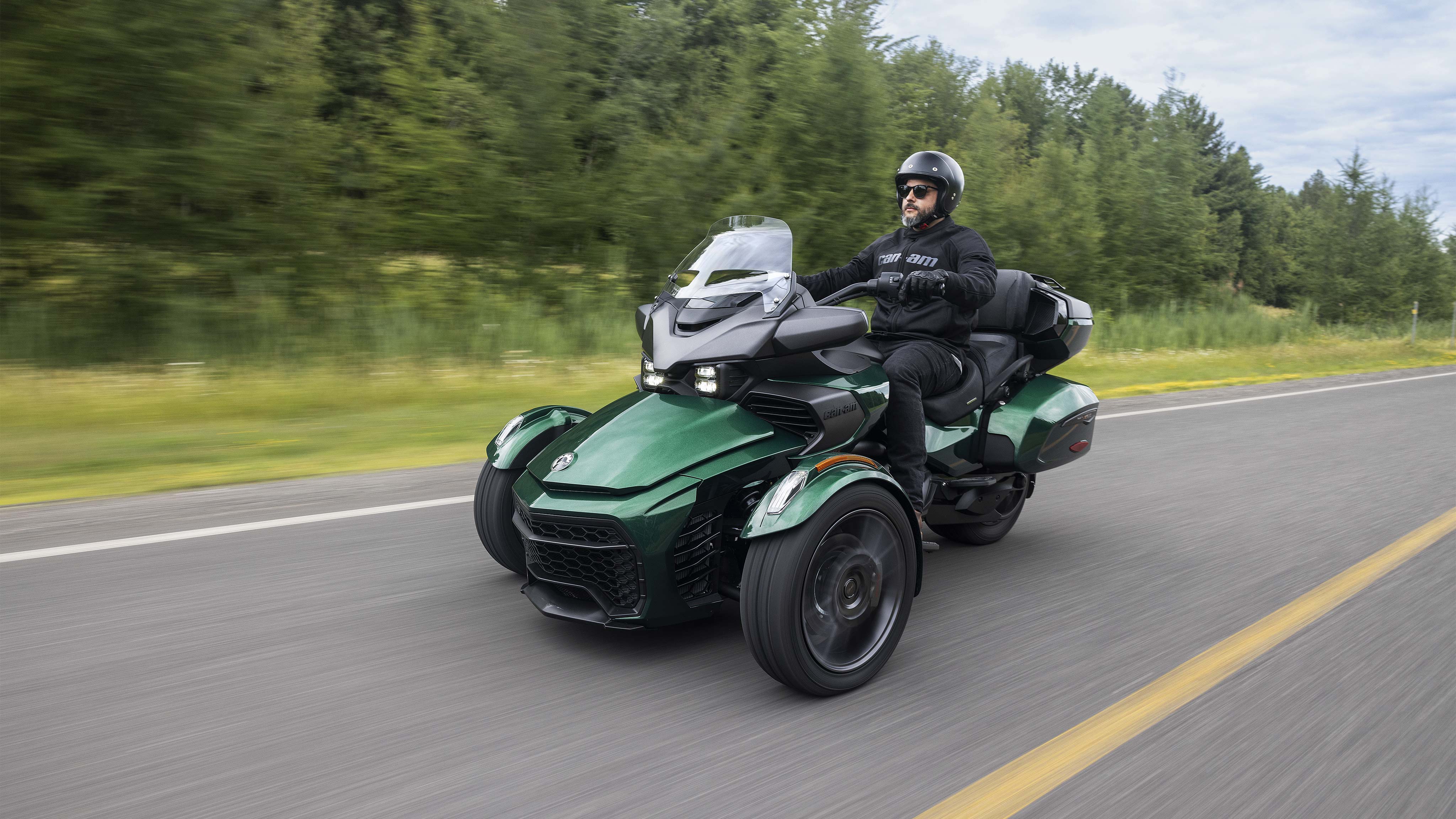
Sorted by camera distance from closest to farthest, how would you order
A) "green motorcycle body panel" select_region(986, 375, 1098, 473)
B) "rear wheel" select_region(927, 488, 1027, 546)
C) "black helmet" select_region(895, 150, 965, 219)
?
1. "black helmet" select_region(895, 150, 965, 219)
2. "green motorcycle body panel" select_region(986, 375, 1098, 473)
3. "rear wheel" select_region(927, 488, 1027, 546)

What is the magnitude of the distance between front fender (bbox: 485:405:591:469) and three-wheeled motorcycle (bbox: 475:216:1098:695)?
0.03ft

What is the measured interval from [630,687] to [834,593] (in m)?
0.72

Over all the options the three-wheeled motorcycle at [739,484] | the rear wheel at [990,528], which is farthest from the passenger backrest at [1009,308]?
the rear wheel at [990,528]

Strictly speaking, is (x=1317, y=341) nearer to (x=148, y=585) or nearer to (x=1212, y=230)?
(x=1212, y=230)

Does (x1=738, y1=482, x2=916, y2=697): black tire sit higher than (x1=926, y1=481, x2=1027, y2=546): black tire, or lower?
higher

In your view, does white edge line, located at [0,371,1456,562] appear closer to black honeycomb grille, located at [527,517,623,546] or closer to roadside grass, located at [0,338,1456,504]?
roadside grass, located at [0,338,1456,504]

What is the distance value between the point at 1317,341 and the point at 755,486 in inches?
1248

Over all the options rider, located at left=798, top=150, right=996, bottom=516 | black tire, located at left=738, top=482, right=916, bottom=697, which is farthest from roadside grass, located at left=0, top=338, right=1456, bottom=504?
black tire, located at left=738, top=482, right=916, bottom=697

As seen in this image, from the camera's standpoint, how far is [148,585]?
4.09 meters

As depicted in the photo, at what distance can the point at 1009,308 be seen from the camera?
4867 mm

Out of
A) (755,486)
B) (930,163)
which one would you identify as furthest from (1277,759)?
(930,163)

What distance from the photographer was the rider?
12.9 ft

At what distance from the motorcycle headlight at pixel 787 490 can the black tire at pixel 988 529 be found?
2.08 metres

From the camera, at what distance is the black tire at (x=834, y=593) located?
9.95 feet
